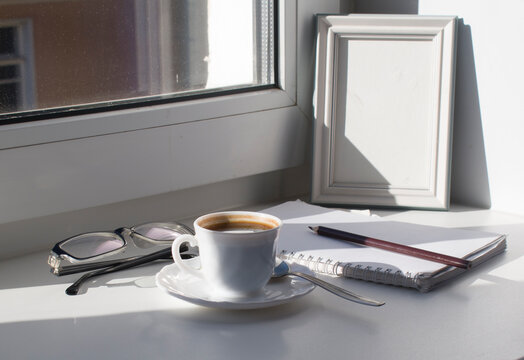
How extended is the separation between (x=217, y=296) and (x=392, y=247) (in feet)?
0.69

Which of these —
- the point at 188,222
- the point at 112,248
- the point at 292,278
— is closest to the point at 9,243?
the point at 112,248

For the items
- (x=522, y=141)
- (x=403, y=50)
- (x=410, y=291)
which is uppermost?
(x=403, y=50)

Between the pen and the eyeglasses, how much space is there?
16 cm

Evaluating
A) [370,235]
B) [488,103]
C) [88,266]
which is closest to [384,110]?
[488,103]

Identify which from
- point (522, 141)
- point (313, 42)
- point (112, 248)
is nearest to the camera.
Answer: point (112, 248)

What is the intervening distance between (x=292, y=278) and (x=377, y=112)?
38cm

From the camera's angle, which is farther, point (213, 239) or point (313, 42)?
point (313, 42)

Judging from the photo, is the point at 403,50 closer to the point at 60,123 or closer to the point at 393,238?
the point at 393,238

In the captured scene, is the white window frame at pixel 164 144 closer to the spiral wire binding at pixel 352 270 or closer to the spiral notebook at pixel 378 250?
the spiral notebook at pixel 378 250

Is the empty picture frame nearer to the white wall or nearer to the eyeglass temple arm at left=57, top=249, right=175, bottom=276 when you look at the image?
the white wall

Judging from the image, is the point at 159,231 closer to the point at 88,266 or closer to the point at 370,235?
the point at 88,266

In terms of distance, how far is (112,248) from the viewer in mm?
817

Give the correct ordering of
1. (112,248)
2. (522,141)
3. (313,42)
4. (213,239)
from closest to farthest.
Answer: (213,239)
(112,248)
(522,141)
(313,42)

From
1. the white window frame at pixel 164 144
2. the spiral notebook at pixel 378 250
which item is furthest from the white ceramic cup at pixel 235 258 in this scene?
the white window frame at pixel 164 144
